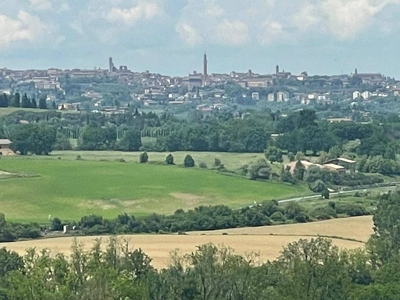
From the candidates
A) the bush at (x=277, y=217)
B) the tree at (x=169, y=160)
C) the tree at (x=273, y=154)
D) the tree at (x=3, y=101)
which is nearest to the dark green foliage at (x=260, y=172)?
the tree at (x=273, y=154)

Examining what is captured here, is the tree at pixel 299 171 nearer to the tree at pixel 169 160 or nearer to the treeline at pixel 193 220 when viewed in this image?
the tree at pixel 169 160

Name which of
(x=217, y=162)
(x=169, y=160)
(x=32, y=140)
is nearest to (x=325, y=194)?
(x=217, y=162)

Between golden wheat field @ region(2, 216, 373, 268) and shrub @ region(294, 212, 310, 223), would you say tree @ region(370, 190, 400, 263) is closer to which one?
golden wheat field @ region(2, 216, 373, 268)

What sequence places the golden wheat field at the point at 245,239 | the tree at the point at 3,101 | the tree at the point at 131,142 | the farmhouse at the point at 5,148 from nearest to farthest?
the golden wheat field at the point at 245,239, the farmhouse at the point at 5,148, the tree at the point at 131,142, the tree at the point at 3,101

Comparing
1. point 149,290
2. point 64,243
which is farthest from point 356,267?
point 64,243

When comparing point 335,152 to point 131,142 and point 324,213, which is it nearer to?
point 131,142

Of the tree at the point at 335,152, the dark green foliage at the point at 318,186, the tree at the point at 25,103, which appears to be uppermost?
the tree at the point at 25,103
